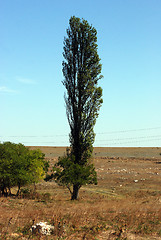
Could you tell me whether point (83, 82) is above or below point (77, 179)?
above

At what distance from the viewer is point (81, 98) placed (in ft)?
82.3

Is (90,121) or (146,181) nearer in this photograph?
(90,121)

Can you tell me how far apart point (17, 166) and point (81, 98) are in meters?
8.35

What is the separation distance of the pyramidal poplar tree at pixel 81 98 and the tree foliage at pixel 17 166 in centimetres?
197

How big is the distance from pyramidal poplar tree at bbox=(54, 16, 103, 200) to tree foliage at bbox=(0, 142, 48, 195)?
77.4 inches

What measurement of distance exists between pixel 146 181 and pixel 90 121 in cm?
1590

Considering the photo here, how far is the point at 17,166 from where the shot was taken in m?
23.4

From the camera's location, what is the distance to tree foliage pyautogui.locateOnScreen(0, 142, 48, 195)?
74.7ft

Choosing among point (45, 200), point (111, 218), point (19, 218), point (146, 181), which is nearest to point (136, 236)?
point (111, 218)

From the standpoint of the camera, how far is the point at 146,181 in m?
36.2

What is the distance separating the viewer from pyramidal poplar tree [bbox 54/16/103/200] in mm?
24752

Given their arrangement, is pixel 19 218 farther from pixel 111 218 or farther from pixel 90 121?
pixel 90 121

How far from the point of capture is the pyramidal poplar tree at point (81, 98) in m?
24.8

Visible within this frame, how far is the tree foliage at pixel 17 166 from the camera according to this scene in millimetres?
22781
